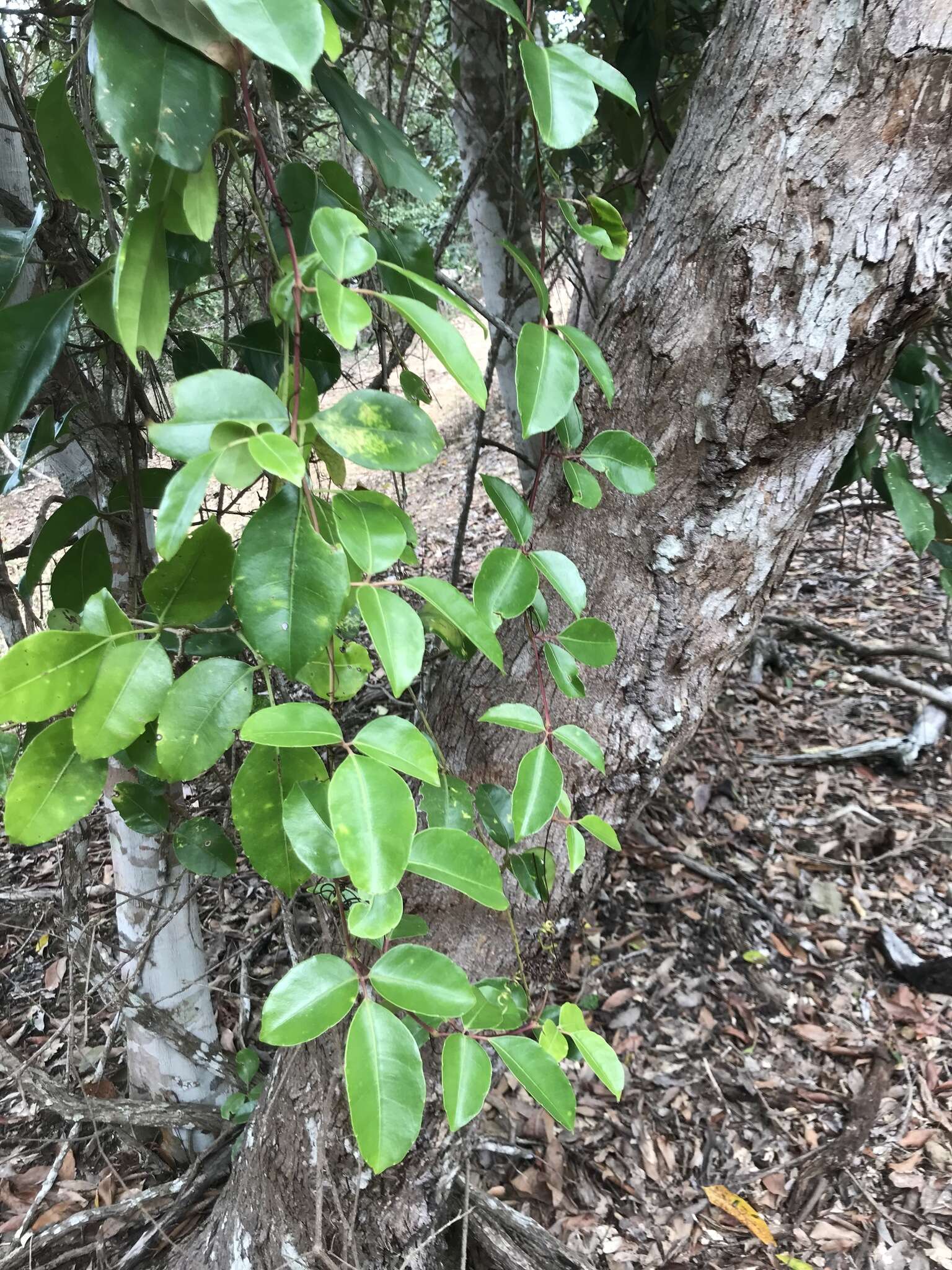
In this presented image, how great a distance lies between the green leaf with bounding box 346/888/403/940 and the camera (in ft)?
1.52

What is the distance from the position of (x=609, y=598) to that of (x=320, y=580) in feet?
1.68

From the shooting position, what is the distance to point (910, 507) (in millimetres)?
1188

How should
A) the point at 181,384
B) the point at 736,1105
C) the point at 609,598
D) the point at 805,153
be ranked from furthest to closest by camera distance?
1. the point at 736,1105
2. the point at 609,598
3. the point at 805,153
4. the point at 181,384

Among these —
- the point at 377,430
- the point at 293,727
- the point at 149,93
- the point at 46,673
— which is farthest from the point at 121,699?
the point at 149,93

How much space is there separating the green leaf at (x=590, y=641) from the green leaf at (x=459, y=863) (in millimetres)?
239

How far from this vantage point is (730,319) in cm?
77

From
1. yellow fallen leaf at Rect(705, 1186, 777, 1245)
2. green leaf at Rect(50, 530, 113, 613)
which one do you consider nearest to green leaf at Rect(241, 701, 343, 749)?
green leaf at Rect(50, 530, 113, 613)

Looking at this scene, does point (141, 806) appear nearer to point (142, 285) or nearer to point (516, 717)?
point (516, 717)

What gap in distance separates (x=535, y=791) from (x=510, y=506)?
Answer: 0.27 meters

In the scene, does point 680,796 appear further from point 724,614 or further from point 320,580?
point 320,580

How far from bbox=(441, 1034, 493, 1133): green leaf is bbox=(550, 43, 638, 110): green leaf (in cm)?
72

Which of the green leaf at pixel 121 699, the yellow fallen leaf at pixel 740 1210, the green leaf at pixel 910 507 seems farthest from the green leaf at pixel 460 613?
the yellow fallen leaf at pixel 740 1210

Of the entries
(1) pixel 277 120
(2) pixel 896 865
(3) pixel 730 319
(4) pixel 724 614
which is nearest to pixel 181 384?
(1) pixel 277 120

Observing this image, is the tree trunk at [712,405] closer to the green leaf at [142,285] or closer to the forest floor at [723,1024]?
the forest floor at [723,1024]
